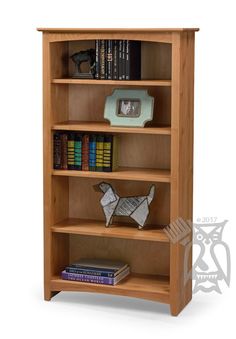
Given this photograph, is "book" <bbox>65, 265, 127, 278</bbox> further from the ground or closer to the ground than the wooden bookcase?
closer to the ground

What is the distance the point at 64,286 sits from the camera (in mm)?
5637

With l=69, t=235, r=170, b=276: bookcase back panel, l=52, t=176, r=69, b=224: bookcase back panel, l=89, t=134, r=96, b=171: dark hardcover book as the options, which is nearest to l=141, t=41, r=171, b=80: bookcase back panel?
l=89, t=134, r=96, b=171: dark hardcover book

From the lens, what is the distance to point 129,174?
545cm

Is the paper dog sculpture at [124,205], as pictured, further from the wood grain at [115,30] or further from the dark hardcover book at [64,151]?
the wood grain at [115,30]

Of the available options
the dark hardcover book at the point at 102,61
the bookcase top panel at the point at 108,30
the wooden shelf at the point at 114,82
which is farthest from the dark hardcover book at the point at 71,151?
the bookcase top panel at the point at 108,30

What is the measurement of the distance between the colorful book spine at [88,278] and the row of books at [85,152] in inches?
25.4

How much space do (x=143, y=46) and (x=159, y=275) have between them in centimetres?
141

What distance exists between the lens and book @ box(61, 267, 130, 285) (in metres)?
5.54

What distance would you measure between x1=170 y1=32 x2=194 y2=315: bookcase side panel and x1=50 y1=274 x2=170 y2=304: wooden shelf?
0.10m

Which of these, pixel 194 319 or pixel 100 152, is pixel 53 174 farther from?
pixel 194 319

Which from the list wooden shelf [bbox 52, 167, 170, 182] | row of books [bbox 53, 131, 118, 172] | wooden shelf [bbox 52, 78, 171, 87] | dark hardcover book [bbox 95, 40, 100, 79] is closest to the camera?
wooden shelf [bbox 52, 78, 171, 87]

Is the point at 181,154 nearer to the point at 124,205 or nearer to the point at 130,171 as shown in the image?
the point at 130,171

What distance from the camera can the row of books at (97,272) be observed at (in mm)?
5547

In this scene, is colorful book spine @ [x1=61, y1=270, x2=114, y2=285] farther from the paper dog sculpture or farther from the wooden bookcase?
the paper dog sculpture
